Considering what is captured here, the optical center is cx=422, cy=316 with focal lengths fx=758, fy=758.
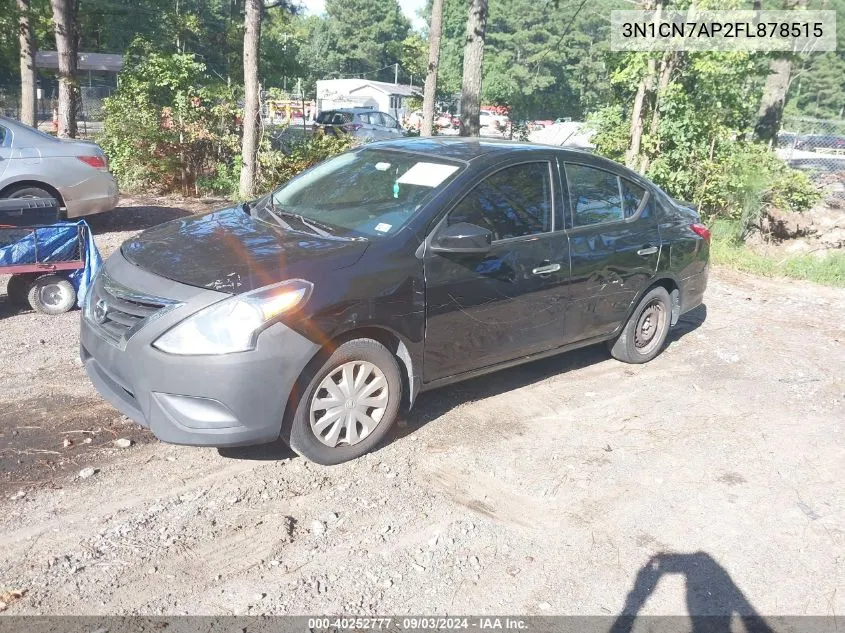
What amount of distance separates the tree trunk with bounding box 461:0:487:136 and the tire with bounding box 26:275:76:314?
31.0ft

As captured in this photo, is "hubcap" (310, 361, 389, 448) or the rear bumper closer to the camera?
"hubcap" (310, 361, 389, 448)

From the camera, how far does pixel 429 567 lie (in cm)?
339

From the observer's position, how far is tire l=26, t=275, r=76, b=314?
636 cm

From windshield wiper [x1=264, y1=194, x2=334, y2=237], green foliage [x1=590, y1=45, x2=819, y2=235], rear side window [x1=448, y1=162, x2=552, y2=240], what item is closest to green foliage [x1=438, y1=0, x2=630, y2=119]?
green foliage [x1=590, y1=45, x2=819, y2=235]

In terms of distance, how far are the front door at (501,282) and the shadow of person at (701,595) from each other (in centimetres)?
164

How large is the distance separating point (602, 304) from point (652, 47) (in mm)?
6927

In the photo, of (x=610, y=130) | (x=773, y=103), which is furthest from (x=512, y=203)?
(x=773, y=103)

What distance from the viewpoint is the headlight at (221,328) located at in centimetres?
364

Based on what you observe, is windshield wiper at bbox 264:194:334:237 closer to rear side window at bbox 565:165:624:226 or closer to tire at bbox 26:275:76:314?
rear side window at bbox 565:165:624:226

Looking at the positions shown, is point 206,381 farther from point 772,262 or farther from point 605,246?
point 772,262

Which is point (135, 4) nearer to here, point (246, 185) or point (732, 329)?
point (246, 185)

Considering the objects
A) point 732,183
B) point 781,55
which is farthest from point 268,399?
point 781,55

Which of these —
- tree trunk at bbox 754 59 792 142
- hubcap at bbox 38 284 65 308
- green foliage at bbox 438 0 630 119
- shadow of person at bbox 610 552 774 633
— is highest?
green foliage at bbox 438 0 630 119

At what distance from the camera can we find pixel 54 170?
8938mm
